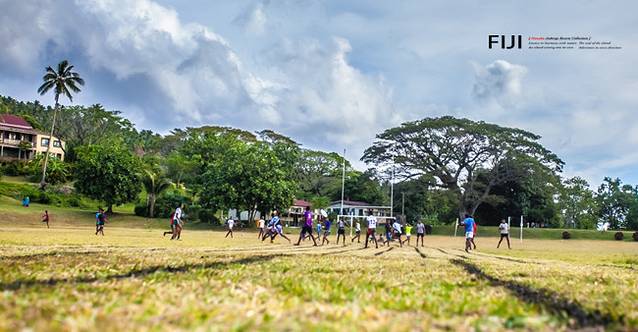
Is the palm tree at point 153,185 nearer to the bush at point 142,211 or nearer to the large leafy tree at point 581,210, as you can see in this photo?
the bush at point 142,211

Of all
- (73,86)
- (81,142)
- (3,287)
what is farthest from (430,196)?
(3,287)

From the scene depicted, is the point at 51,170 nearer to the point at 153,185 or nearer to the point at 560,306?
the point at 153,185

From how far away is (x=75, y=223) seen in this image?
53.6m

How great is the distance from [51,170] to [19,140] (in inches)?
838

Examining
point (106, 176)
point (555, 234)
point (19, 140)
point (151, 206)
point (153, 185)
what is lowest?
point (555, 234)

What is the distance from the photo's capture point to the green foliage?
76.4m

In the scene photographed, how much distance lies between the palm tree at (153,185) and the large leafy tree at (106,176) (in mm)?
1373

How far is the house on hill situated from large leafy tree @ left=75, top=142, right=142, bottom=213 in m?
35.5

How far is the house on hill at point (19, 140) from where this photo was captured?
90.1m

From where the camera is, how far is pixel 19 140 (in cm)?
9188

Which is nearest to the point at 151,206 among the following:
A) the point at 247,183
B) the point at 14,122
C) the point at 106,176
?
the point at 106,176

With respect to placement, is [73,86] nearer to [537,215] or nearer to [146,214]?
[146,214]

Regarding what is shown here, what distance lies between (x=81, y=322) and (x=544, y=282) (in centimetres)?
736

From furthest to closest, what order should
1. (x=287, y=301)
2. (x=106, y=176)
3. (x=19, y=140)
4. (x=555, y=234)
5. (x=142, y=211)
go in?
(x=19, y=140)
(x=142, y=211)
(x=555, y=234)
(x=106, y=176)
(x=287, y=301)
